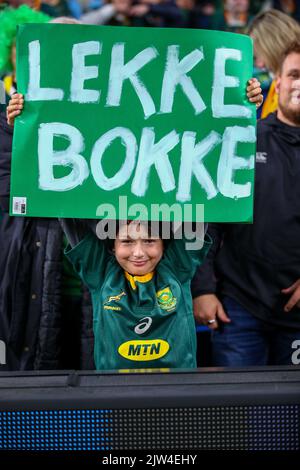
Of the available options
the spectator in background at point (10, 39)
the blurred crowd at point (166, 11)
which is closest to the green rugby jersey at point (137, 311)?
the spectator in background at point (10, 39)

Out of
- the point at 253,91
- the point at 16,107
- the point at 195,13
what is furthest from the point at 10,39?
the point at 195,13

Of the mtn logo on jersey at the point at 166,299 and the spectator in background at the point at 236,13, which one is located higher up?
the spectator in background at the point at 236,13

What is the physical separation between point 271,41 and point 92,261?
140cm

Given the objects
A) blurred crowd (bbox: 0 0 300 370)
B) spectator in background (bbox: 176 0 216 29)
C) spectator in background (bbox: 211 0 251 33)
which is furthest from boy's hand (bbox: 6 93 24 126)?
spectator in background (bbox: 176 0 216 29)

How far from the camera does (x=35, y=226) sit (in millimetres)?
2572

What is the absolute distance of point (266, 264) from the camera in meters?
2.55

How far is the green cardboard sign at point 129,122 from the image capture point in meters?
2.14

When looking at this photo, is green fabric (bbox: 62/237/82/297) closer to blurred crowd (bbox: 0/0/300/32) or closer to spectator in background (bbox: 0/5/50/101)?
spectator in background (bbox: 0/5/50/101)

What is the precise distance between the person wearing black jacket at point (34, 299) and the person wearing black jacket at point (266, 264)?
17.8 inches

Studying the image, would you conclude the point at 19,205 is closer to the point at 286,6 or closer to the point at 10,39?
the point at 10,39

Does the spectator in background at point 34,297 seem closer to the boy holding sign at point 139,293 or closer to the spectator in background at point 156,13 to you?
the boy holding sign at point 139,293

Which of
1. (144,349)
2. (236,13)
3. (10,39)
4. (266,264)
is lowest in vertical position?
(144,349)

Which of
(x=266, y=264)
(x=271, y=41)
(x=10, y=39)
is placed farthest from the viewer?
(x=271, y=41)
